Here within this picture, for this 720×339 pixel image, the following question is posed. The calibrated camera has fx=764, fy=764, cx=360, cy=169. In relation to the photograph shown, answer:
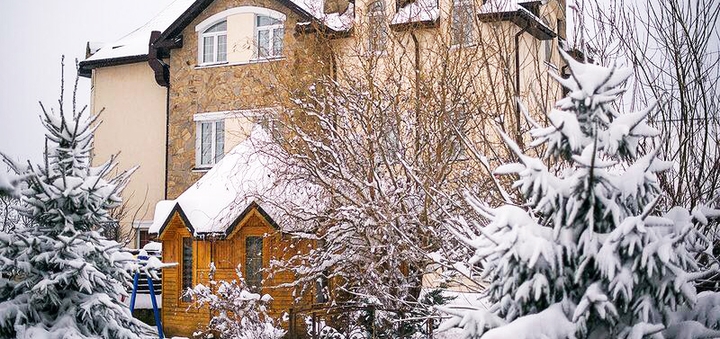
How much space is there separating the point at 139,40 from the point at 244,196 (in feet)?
37.0

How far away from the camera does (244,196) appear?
45.1ft

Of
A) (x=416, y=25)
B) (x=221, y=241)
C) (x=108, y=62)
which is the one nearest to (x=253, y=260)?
(x=221, y=241)

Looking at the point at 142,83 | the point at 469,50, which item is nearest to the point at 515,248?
the point at 469,50

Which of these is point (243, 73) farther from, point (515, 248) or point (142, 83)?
point (515, 248)

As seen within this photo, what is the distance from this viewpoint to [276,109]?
13.8m

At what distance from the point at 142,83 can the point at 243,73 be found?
13.9ft

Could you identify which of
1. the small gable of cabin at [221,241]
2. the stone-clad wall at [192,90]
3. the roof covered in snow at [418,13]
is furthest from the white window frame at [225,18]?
the roof covered in snow at [418,13]

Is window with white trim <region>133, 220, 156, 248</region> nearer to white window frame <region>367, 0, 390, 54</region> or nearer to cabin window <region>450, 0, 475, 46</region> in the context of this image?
white window frame <region>367, 0, 390, 54</region>

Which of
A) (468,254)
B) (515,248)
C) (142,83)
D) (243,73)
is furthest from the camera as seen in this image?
(142,83)

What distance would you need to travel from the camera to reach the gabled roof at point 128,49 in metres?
22.1

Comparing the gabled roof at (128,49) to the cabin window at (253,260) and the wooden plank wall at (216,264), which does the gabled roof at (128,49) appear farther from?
the cabin window at (253,260)

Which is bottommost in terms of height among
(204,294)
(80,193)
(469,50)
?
(204,294)

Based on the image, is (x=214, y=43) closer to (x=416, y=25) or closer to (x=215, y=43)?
(x=215, y=43)

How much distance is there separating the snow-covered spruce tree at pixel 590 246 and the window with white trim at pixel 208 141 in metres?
16.5
